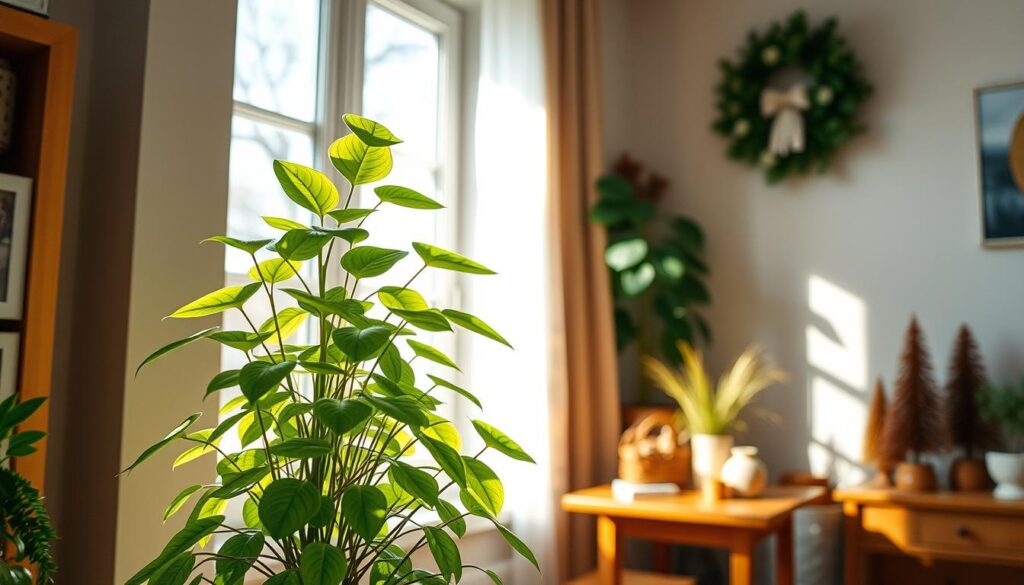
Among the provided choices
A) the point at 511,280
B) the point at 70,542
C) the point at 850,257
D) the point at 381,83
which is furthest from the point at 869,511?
the point at 70,542

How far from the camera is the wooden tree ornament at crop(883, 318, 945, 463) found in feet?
9.34

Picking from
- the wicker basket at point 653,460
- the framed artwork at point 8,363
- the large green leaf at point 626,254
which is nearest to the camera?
the framed artwork at point 8,363

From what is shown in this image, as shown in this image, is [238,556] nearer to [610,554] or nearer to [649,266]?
[610,554]

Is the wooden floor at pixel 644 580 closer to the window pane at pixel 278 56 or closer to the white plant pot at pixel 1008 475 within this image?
the white plant pot at pixel 1008 475

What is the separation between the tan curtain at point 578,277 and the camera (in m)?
3.04

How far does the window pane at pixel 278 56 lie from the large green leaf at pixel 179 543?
141 cm

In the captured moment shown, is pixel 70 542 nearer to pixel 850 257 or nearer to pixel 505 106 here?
pixel 505 106

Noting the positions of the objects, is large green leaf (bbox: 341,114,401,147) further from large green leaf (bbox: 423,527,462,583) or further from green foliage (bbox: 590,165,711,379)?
green foliage (bbox: 590,165,711,379)

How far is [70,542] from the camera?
1817 millimetres

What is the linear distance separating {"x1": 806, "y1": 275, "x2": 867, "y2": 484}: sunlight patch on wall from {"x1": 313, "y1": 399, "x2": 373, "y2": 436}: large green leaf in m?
2.53

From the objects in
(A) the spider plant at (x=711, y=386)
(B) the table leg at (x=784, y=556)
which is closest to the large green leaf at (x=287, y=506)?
(A) the spider plant at (x=711, y=386)

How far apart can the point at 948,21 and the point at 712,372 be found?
5.09 ft

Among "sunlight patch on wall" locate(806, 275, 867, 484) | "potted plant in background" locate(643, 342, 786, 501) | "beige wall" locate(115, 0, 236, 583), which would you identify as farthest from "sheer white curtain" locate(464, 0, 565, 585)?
"beige wall" locate(115, 0, 236, 583)

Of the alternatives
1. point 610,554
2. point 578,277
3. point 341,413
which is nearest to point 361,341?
point 341,413
